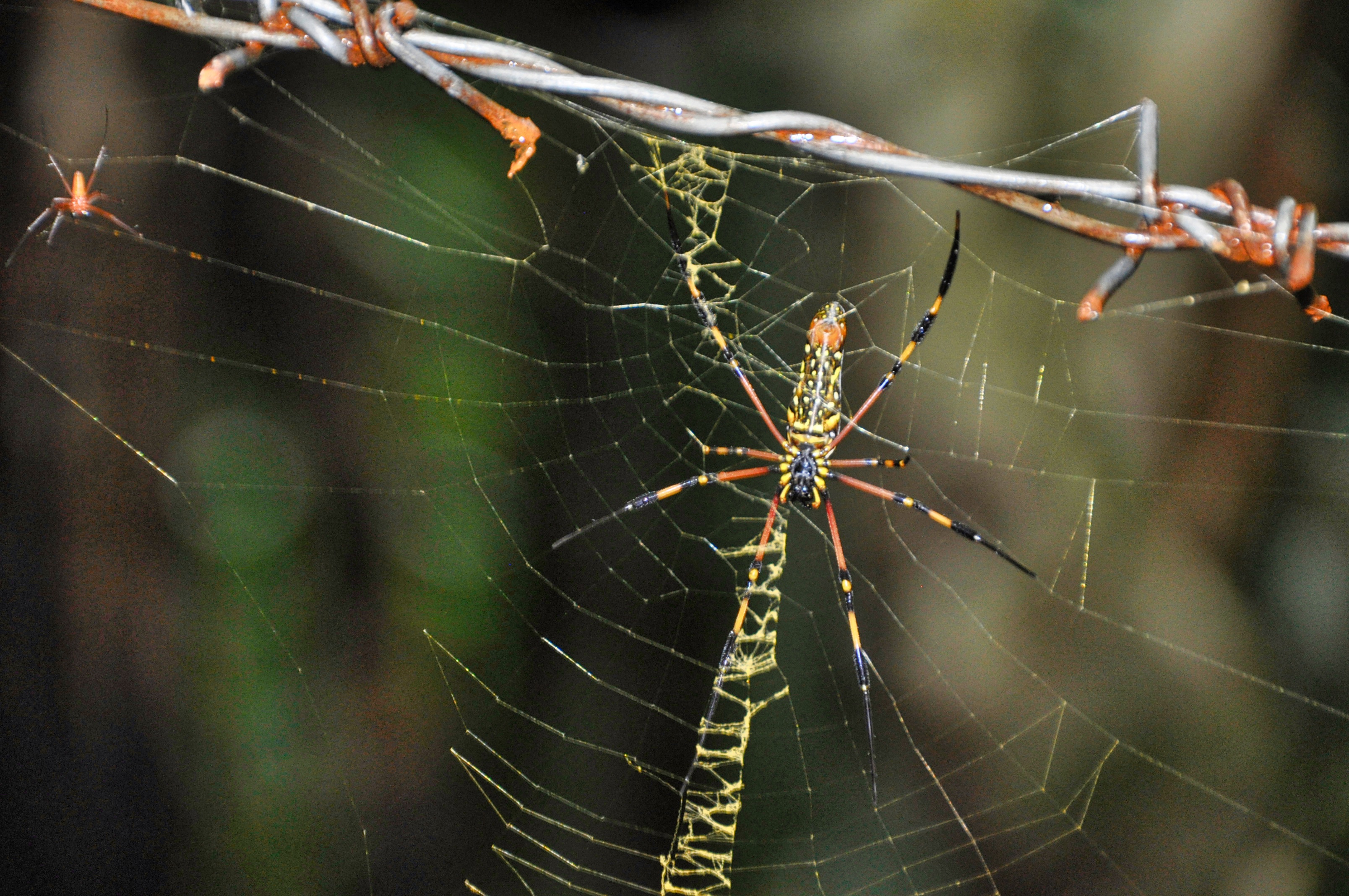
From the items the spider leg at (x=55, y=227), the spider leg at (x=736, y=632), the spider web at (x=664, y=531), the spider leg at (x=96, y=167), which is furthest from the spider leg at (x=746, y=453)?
the spider leg at (x=55, y=227)

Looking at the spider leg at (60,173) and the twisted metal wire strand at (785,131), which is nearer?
the twisted metal wire strand at (785,131)

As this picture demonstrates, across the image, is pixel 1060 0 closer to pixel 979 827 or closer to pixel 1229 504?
pixel 1229 504

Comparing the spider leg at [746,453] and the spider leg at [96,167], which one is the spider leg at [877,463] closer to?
the spider leg at [746,453]

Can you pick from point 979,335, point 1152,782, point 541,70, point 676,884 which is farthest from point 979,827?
point 541,70

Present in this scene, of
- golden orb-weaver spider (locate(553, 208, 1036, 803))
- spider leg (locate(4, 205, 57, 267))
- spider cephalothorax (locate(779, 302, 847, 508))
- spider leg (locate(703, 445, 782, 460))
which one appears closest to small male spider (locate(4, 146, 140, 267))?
spider leg (locate(4, 205, 57, 267))

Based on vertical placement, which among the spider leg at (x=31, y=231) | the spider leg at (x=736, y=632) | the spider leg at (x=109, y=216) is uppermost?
the spider leg at (x=109, y=216)

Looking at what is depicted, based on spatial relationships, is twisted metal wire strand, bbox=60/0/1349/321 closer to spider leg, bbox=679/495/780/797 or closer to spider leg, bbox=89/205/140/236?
spider leg, bbox=89/205/140/236
